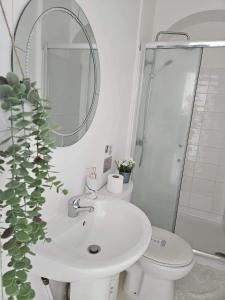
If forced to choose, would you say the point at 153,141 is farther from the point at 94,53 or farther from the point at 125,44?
the point at 94,53

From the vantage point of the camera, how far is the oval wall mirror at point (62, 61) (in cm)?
84

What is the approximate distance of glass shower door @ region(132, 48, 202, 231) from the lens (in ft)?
6.79

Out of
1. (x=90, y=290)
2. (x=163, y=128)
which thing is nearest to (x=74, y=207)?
(x=90, y=290)

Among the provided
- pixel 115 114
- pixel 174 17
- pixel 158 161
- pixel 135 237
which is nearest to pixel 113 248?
pixel 135 237

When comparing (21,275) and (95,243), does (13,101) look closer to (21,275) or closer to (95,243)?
(21,275)

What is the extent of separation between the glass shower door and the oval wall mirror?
94 cm

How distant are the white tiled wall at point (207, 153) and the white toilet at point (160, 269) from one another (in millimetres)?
1195

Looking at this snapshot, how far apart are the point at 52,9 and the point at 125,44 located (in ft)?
2.82

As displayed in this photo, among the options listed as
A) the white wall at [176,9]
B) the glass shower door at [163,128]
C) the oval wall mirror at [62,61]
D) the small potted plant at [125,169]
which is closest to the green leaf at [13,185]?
the oval wall mirror at [62,61]

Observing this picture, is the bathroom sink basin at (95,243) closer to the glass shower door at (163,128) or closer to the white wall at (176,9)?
the glass shower door at (163,128)

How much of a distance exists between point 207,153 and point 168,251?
1470mm

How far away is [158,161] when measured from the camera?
2279 millimetres

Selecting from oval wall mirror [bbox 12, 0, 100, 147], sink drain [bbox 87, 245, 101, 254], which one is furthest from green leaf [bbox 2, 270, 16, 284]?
sink drain [bbox 87, 245, 101, 254]

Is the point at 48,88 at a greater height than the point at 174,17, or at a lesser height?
lesser
